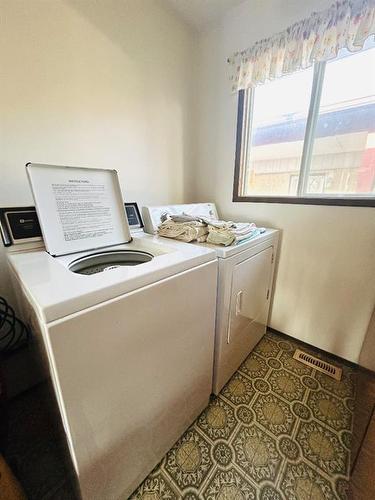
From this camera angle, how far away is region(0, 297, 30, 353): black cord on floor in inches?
45.9

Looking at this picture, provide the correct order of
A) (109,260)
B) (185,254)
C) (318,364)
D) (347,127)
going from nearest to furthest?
(185,254) < (109,260) < (347,127) < (318,364)

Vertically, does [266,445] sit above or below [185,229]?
below

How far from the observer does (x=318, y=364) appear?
5.21 feet

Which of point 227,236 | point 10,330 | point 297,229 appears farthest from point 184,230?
point 10,330

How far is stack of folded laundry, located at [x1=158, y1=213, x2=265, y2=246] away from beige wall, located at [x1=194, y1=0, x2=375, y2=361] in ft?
1.82

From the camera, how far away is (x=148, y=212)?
1.43 metres

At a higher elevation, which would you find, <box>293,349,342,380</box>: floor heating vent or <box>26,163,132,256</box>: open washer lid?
<box>26,163,132,256</box>: open washer lid

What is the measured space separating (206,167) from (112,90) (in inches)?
39.3

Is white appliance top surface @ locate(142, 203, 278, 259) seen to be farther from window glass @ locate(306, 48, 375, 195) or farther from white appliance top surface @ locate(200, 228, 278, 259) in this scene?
window glass @ locate(306, 48, 375, 195)

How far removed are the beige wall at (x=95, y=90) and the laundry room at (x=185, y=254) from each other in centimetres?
1

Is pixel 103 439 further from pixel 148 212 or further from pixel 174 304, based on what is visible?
pixel 148 212

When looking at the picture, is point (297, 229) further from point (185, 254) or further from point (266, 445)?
point (266, 445)

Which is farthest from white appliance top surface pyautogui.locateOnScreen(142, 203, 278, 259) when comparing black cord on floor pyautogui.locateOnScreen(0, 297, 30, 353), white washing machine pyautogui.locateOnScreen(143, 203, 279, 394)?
black cord on floor pyautogui.locateOnScreen(0, 297, 30, 353)

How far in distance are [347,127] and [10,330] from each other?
2.49 metres
